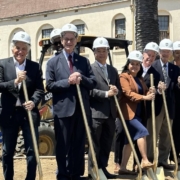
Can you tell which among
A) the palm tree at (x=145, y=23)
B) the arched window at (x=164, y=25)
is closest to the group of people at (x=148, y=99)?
the palm tree at (x=145, y=23)

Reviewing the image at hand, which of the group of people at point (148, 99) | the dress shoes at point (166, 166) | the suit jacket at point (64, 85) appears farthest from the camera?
the dress shoes at point (166, 166)

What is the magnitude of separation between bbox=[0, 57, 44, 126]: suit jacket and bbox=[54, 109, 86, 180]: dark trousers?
38 centimetres

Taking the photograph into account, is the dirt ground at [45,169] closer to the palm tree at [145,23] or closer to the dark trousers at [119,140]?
the dark trousers at [119,140]

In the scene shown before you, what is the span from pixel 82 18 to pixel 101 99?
24508mm

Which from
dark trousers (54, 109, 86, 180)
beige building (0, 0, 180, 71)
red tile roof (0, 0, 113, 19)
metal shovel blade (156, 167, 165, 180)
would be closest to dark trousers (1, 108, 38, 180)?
dark trousers (54, 109, 86, 180)

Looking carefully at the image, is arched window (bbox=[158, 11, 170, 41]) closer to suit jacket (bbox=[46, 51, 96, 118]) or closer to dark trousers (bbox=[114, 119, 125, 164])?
dark trousers (bbox=[114, 119, 125, 164])

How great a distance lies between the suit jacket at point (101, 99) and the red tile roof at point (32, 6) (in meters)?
23.7

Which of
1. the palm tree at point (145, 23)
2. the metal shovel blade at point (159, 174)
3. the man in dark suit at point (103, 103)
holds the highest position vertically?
the palm tree at point (145, 23)

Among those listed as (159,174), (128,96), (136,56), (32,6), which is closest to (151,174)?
(159,174)

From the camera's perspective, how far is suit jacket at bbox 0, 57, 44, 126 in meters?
6.35

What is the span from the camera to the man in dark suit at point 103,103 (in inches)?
282

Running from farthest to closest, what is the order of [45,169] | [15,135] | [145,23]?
1. [145,23]
2. [45,169]
3. [15,135]

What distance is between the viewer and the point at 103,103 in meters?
7.22

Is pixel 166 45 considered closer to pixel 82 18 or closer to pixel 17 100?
pixel 17 100
